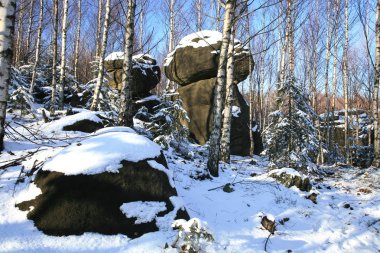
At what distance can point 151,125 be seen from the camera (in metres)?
9.68

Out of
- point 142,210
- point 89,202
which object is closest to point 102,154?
point 89,202

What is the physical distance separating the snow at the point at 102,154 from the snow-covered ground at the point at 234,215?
534 millimetres

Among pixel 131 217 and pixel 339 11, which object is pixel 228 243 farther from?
pixel 339 11

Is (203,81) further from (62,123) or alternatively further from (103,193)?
(103,193)

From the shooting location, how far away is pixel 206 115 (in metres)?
14.2

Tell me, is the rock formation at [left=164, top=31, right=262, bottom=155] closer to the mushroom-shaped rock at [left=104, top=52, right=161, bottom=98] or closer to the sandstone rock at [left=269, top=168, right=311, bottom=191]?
the mushroom-shaped rock at [left=104, top=52, right=161, bottom=98]

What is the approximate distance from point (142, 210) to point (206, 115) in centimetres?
1068

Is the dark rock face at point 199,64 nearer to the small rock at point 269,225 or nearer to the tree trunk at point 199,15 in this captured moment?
the tree trunk at point 199,15

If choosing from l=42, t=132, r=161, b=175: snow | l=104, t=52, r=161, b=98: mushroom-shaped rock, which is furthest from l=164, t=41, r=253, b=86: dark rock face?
l=42, t=132, r=161, b=175: snow

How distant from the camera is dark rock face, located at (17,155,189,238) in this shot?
347 centimetres

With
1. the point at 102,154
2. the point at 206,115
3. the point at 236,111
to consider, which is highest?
the point at 236,111

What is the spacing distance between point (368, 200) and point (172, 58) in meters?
12.0

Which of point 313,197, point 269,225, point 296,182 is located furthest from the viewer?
point 296,182

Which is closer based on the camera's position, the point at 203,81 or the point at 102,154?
the point at 102,154
